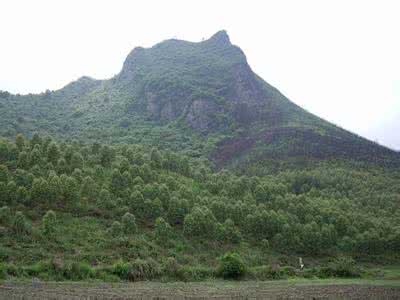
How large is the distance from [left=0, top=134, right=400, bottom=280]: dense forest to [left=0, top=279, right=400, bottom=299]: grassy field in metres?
4.93

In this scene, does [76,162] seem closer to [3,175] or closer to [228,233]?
[3,175]

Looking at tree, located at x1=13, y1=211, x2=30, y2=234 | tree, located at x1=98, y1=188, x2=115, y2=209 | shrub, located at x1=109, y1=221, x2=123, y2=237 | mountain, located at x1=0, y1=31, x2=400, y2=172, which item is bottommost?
shrub, located at x1=109, y1=221, x2=123, y2=237

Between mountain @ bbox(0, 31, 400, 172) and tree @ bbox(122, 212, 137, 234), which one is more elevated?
mountain @ bbox(0, 31, 400, 172)

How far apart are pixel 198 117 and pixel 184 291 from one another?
119117mm

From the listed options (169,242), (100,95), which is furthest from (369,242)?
(100,95)

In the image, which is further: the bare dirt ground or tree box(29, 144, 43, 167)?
tree box(29, 144, 43, 167)

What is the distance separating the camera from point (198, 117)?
150 m

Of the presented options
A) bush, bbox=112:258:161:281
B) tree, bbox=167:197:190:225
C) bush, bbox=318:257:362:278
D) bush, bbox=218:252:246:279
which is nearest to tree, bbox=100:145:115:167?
tree, bbox=167:197:190:225

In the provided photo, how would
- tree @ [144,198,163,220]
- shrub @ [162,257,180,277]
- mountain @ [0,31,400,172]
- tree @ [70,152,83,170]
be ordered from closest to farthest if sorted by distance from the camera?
shrub @ [162,257,180,277] → tree @ [144,198,163,220] → tree @ [70,152,83,170] → mountain @ [0,31,400,172]

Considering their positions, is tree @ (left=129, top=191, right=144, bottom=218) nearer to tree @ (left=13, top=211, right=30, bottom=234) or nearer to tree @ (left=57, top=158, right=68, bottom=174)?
tree @ (left=57, top=158, right=68, bottom=174)

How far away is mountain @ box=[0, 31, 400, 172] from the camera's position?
117750 mm

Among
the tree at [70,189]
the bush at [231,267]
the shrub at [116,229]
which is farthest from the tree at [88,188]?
the bush at [231,267]

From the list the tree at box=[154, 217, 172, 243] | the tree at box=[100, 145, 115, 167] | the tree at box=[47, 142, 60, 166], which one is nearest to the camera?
the tree at box=[154, 217, 172, 243]

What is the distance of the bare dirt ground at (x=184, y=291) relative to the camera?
28672 mm
